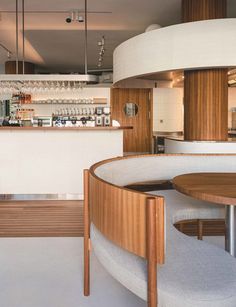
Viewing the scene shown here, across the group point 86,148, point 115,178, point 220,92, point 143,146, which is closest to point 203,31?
point 220,92

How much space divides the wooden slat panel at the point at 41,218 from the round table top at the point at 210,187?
5.50 feet

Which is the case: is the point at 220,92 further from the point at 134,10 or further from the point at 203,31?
the point at 134,10

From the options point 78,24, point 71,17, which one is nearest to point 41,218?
point 71,17

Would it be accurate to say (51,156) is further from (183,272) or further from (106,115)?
(106,115)

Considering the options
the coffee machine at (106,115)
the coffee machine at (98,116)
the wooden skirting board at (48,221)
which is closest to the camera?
the wooden skirting board at (48,221)

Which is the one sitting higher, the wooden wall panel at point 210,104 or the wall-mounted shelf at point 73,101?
the wall-mounted shelf at point 73,101

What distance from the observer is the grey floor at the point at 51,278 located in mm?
2314

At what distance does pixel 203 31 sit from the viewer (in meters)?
4.78

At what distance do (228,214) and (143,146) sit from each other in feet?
30.8

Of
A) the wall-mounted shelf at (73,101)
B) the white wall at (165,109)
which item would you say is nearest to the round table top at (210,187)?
the wall-mounted shelf at (73,101)

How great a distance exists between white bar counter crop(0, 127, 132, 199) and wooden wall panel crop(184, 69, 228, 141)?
4.18 ft

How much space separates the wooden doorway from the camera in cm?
1162

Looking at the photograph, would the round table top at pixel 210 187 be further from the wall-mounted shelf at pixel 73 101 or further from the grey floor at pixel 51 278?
the wall-mounted shelf at pixel 73 101

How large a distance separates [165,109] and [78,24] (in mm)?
4969
